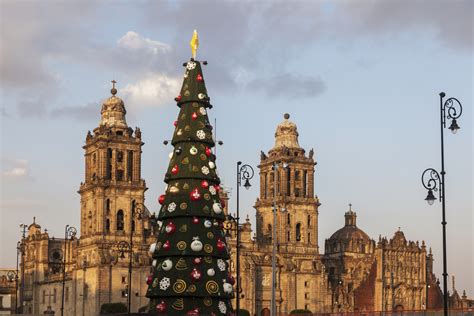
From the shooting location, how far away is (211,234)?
162 ft

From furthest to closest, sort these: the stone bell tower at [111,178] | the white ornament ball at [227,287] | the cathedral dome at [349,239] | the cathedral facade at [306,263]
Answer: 1. the cathedral dome at [349,239]
2. the cathedral facade at [306,263]
3. the stone bell tower at [111,178]
4. the white ornament ball at [227,287]

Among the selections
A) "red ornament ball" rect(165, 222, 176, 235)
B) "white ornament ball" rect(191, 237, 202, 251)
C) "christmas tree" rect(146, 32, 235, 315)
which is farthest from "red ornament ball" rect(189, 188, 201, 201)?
"white ornament ball" rect(191, 237, 202, 251)

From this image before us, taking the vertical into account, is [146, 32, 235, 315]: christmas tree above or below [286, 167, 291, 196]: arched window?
below

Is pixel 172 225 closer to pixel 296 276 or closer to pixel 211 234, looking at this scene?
pixel 211 234

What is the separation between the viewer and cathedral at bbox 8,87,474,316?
11112 centimetres

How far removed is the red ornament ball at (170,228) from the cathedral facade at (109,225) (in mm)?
58659

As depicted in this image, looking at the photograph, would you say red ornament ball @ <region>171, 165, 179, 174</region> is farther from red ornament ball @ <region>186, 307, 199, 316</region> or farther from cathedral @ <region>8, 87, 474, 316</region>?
cathedral @ <region>8, 87, 474, 316</region>

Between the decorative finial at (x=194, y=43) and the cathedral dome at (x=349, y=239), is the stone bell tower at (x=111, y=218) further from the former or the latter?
the decorative finial at (x=194, y=43)

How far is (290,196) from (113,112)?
2591cm

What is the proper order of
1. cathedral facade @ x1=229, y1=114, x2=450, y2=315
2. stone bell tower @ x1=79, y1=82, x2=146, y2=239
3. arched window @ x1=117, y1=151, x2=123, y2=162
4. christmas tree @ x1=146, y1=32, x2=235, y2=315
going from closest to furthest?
1. christmas tree @ x1=146, y1=32, x2=235, y2=315
2. stone bell tower @ x1=79, y1=82, x2=146, y2=239
3. arched window @ x1=117, y1=151, x2=123, y2=162
4. cathedral facade @ x1=229, y1=114, x2=450, y2=315

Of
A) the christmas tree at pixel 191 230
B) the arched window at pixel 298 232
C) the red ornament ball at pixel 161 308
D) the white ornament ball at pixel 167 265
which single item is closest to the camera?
the red ornament ball at pixel 161 308

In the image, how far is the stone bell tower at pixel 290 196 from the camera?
12456 cm

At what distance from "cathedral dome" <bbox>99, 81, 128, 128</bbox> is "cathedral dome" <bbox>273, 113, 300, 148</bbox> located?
23.6 m

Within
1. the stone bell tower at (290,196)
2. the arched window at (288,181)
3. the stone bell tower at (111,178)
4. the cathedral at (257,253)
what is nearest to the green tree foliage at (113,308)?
the cathedral at (257,253)
